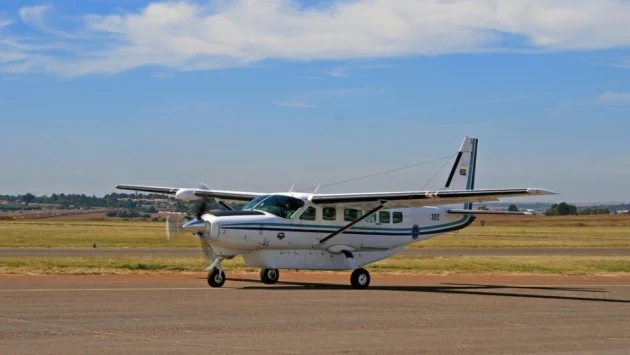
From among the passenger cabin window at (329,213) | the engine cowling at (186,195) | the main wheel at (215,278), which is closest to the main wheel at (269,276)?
the passenger cabin window at (329,213)

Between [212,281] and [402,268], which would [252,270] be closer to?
[402,268]

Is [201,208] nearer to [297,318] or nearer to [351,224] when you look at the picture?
[351,224]

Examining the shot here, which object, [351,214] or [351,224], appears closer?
[351,224]

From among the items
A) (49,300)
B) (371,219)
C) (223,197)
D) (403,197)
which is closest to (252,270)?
(223,197)

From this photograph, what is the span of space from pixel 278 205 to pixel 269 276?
217 centimetres

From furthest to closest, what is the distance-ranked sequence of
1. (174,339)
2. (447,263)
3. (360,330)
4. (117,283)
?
(447,263) < (117,283) < (360,330) < (174,339)

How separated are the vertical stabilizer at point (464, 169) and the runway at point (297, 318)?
5.63 meters

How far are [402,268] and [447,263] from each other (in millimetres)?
3415

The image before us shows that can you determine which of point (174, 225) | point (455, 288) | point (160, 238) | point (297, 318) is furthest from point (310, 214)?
point (160, 238)

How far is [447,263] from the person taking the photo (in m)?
37.2

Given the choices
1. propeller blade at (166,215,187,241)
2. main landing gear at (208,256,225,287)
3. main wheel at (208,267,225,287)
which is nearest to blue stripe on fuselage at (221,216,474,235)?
main landing gear at (208,256,225,287)

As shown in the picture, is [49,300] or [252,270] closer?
[49,300]

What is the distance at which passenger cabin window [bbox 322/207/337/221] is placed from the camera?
88.5 ft

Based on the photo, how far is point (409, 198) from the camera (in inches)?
1025
